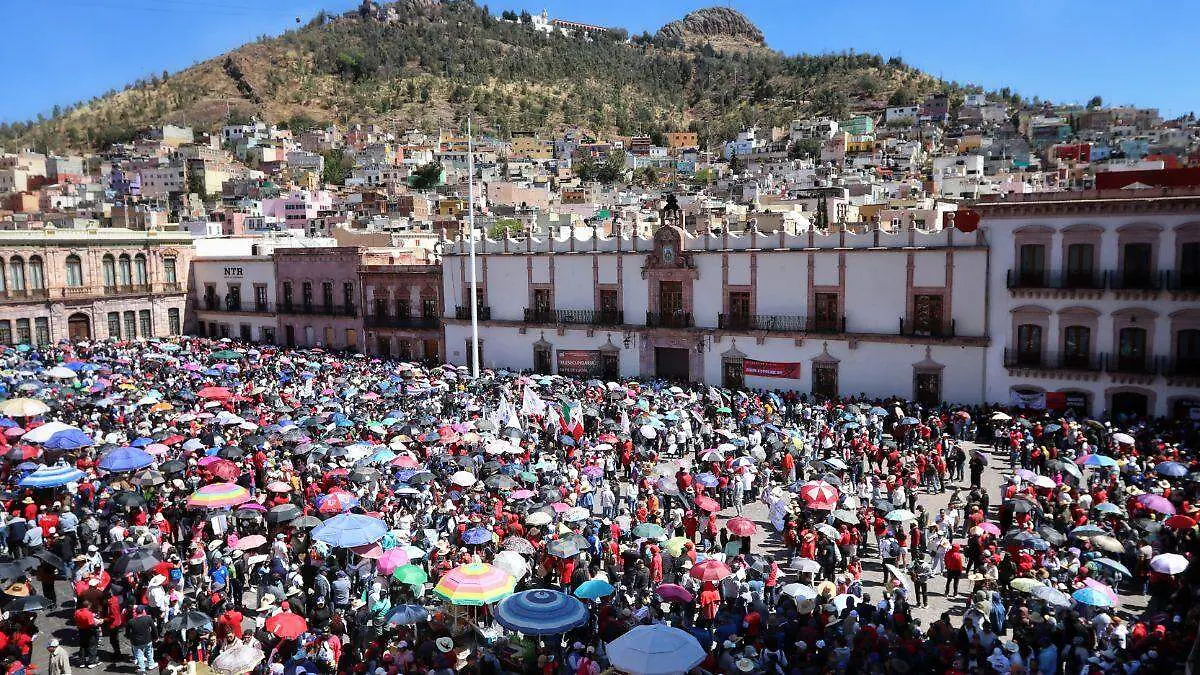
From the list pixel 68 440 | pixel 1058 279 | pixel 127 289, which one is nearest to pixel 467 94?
pixel 127 289

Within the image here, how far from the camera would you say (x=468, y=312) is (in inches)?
1571

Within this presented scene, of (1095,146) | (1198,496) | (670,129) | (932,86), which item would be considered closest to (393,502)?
(1198,496)

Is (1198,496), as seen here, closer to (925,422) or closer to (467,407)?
(925,422)

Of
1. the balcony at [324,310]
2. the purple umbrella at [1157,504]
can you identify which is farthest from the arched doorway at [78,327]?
the purple umbrella at [1157,504]

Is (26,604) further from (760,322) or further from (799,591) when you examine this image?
(760,322)

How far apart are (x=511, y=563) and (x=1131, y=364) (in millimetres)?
21768

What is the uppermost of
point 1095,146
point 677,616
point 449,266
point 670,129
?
point 670,129

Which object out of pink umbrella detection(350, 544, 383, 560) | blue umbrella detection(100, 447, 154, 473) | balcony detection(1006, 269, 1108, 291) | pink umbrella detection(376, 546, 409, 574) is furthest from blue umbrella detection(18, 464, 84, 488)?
balcony detection(1006, 269, 1108, 291)

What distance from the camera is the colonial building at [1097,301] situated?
25469mm

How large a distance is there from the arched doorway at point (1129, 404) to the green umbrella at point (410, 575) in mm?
22295

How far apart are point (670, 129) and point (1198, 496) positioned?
16608 cm

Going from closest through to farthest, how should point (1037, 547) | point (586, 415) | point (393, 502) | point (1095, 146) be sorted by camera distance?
point (1037, 547) < point (393, 502) < point (586, 415) < point (1095, 146)

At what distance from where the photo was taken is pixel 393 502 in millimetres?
18469

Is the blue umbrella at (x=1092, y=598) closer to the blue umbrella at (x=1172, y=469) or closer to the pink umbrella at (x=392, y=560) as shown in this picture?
the blue umbrella at (x=1172, y=469)
